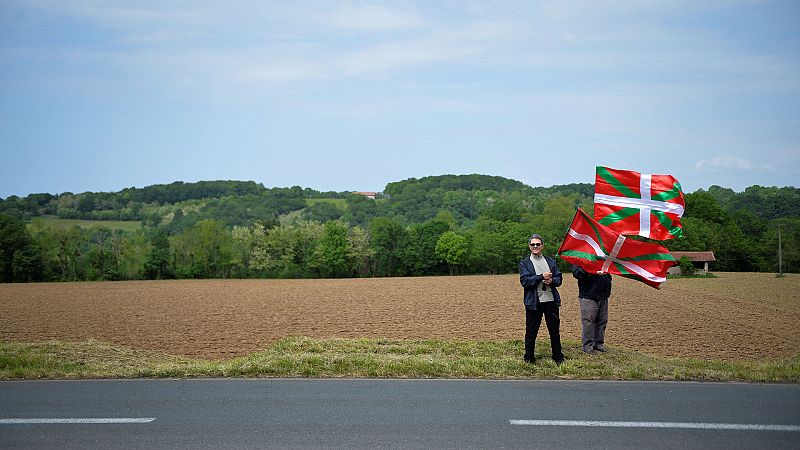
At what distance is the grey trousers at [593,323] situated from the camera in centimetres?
1126

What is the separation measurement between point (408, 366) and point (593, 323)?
365cm

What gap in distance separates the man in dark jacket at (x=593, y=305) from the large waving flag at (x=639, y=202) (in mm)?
1018

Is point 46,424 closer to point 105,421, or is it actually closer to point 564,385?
point 105,421

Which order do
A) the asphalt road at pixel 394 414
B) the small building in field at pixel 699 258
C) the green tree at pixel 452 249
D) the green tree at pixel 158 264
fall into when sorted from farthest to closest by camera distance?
the green tree at pixel 452 249, the green tree at pixel 158 264, the small building in field at pixel 699 258, the asphalt road at pixel 394 414

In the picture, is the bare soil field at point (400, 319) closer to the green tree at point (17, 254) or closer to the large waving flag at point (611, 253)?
the large waving flag at point (611, 253)

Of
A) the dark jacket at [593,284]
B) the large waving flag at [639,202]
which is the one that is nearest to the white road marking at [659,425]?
the large waving flag at [639,202]

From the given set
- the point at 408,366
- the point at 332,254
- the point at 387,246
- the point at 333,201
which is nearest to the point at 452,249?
the point at 387,246

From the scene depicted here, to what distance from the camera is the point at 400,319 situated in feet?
105

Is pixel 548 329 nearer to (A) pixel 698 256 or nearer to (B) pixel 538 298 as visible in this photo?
(B) pixel 538 298

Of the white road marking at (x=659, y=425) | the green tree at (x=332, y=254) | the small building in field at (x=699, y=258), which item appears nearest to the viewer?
the white road marking at (x=659, y=425)

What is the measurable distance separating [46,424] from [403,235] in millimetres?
91216

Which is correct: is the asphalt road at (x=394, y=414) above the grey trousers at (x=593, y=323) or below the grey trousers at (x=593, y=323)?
below

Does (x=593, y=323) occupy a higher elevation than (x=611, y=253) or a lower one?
lower

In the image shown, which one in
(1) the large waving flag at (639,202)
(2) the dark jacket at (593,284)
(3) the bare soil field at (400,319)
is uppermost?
(1) the large waving flag at (639,202)
